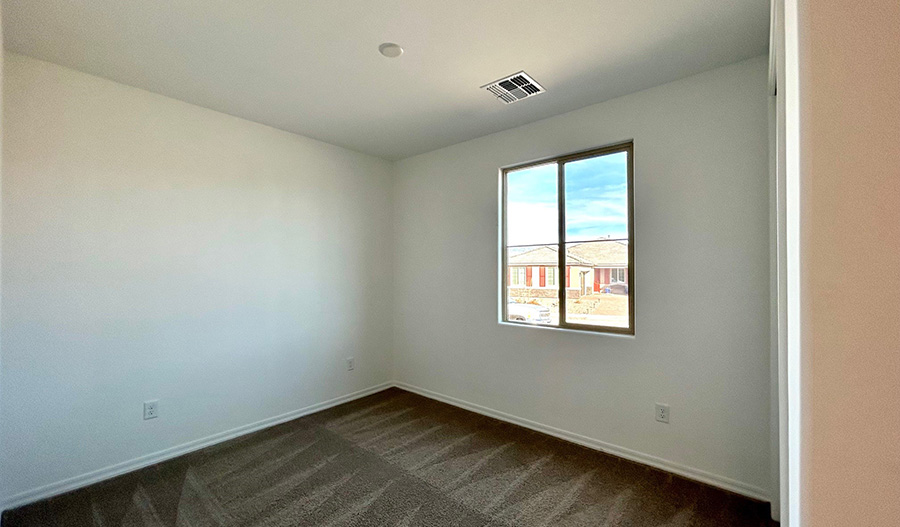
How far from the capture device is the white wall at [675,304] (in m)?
2.29

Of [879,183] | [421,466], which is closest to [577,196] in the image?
[421,466]

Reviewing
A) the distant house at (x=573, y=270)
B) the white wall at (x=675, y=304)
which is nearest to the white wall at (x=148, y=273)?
the white wall at (x=675, y=304)

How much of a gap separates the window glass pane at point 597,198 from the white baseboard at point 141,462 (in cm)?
300

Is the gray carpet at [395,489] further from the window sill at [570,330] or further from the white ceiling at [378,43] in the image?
the white ceiling at [378,43]

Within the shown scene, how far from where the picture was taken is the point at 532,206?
3.47 meters

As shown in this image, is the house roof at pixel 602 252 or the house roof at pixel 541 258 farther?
the house roof at pixel 541 258

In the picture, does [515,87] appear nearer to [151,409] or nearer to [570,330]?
[570,330]

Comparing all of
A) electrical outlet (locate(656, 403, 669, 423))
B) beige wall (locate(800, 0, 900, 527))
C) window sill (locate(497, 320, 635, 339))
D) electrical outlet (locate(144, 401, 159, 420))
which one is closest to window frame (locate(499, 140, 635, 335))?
window sill (locate(497, 320, 635, 339))

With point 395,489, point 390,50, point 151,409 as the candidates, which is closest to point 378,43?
point 390,50

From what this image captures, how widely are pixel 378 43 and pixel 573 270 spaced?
7.30 feet

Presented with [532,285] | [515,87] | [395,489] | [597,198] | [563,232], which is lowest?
[395,489]

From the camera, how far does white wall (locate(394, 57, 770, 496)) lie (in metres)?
2.29

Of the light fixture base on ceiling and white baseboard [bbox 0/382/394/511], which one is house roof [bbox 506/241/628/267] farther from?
white baseboard [bbox 0/382/394/511]

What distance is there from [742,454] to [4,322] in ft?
14.8
